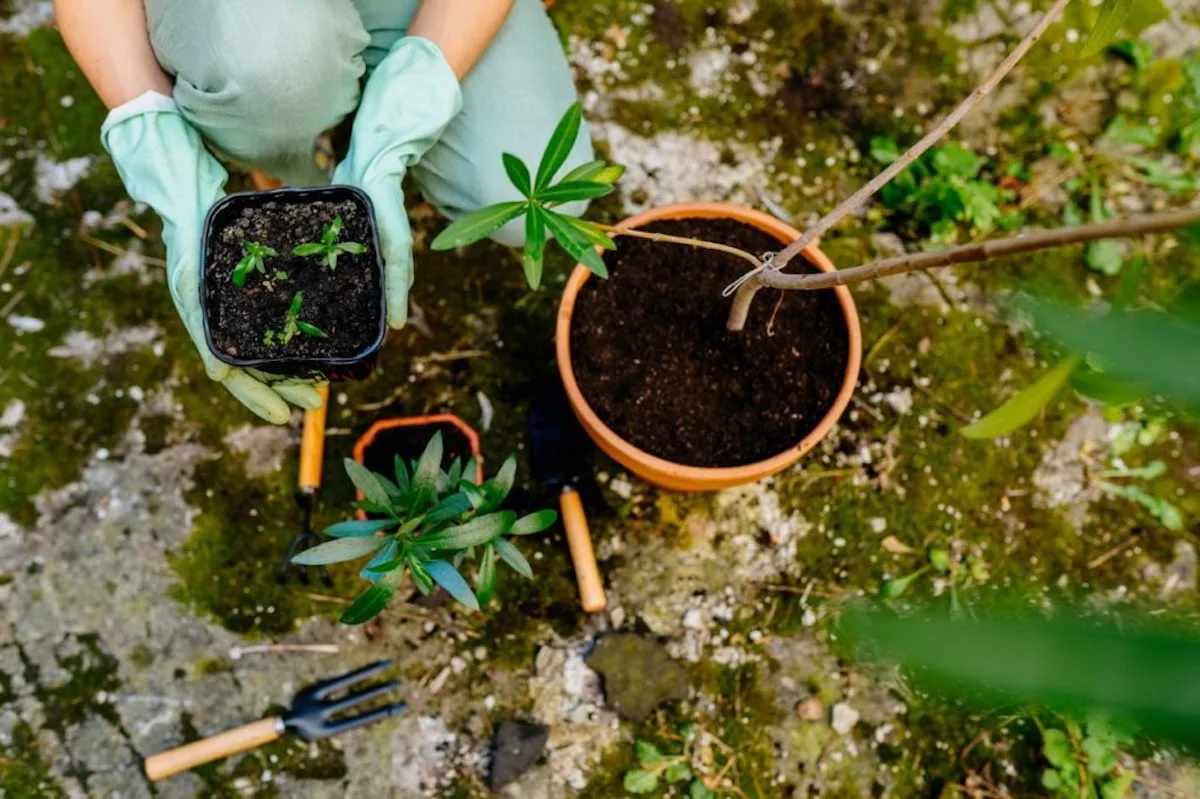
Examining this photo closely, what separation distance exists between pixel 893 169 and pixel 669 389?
0.49 meters

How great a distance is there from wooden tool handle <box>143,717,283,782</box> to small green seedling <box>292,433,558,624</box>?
0.44 meters

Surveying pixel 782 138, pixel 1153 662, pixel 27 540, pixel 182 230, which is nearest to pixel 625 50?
pixel 782 138

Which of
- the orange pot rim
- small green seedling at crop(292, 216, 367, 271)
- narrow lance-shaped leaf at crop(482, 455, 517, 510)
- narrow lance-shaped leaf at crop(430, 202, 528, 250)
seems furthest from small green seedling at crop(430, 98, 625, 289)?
the orange pot rim

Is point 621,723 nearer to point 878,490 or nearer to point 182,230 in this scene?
point 878,490

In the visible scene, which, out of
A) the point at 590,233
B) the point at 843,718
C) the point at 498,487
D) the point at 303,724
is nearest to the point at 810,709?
the point at 843,718

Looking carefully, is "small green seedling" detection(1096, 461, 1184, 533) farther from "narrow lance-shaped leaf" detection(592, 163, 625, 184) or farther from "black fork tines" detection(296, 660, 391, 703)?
"black fork tines" detection(296, 660, 391, 703)

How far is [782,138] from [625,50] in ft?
1.24

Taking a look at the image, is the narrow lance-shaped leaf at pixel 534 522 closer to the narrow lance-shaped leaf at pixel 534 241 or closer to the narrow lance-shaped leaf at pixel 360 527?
the narrow lance-shaped leaf at pixel 360 527

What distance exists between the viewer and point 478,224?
107 centimetres

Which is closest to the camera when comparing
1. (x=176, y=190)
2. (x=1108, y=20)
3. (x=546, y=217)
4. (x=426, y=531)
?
(x=1108, y=20)

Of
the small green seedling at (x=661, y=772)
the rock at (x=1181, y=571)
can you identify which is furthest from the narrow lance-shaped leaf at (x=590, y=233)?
the rock at (x=1181, y=571)

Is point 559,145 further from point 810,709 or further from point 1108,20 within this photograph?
point 810,709

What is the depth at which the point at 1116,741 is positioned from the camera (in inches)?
59.7

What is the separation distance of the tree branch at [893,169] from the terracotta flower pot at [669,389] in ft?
0.53
